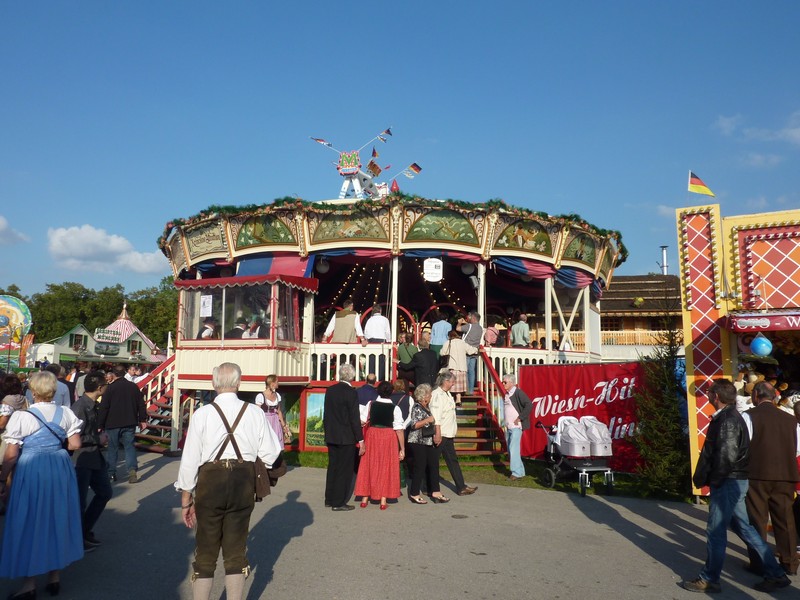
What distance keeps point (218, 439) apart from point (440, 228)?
11217 millimetres

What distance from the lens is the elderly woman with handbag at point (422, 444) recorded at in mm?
8289

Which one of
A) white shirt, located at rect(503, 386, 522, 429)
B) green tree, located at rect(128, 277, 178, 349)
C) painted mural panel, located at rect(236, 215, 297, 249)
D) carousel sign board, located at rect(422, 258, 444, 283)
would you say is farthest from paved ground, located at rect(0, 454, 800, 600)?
green tree, located at rect(128, 277, 178, 349)

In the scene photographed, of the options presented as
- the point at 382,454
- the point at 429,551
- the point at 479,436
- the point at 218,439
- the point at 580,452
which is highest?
the point at 218,439

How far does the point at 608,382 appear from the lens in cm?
1066

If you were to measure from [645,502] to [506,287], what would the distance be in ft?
35.6

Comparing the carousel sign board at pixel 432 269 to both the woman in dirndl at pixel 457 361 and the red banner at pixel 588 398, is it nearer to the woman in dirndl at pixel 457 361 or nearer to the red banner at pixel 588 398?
the woman in dirndl at pixel 457 361

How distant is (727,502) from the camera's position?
4.97 metres

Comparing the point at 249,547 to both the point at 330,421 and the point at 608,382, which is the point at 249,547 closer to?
the point at 330,421

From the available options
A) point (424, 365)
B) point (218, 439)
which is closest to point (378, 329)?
point (424, 365)

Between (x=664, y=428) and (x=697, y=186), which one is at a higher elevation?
(x=697, y=186)

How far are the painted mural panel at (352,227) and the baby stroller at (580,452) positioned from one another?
6.84m

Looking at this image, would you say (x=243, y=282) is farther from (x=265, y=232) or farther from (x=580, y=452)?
(x=580, y=452)

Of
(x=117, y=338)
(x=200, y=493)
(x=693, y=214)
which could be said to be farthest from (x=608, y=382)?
(x=117, y=338)

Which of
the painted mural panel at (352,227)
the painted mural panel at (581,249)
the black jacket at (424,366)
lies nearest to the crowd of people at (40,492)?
the black jacket at (424,366)
